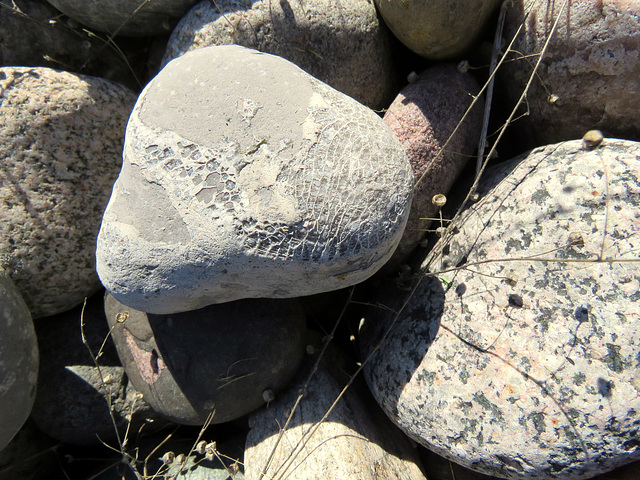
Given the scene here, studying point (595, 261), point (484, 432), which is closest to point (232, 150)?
point (595, 261)

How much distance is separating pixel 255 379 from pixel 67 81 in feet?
5.01

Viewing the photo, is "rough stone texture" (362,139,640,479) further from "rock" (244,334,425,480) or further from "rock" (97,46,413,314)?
"rock" (97,46,413,314)

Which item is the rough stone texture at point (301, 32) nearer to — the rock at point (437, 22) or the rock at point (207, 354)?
the rock at point (437, 22)

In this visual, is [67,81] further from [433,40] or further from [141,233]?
[433,40]

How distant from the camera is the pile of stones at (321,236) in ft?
4.35

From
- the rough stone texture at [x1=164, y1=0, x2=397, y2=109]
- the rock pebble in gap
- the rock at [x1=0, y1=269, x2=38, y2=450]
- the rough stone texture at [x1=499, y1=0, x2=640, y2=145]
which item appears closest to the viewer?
the rough stone texture at [x1=499, y1=0, x2=640, y2=145]

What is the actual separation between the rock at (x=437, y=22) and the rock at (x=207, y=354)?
1.27m

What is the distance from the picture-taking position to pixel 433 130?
1.75 m

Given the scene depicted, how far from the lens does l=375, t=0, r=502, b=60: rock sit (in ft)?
5.18

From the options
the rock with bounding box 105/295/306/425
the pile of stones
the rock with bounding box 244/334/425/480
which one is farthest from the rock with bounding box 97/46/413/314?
the rock with bounding box 244/334/425/480

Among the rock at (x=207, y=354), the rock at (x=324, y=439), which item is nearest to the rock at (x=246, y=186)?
the rock at (x=207, y=354)

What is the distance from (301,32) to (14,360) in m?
1.79

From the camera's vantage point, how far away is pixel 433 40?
66.3 inches

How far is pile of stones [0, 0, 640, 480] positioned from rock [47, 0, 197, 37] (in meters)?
0.01
